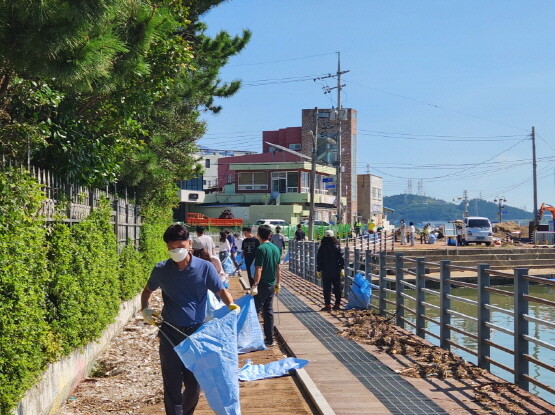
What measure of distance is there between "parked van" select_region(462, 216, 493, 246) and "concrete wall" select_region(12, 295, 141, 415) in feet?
150

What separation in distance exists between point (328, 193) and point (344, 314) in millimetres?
70888

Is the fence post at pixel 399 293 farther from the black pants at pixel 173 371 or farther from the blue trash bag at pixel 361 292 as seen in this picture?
the black pants at pixel 173 371

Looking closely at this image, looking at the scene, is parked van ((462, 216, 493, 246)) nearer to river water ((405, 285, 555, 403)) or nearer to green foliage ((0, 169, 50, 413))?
river water ((405, 285, 555, 403))

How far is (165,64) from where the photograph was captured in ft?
40.8

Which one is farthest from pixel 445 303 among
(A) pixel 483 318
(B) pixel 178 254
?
(B) pixel 178 254

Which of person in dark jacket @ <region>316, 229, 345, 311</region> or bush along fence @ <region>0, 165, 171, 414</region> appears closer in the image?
bush along fence @ <region>0, 165, 171, 414</region>

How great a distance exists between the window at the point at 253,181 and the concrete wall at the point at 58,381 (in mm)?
65900

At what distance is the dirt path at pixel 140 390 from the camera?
8258 mm

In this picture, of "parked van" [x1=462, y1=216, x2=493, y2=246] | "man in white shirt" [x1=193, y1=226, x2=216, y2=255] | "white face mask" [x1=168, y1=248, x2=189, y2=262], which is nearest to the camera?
"white face mask" [x1=168, y1=248, x2=189, y2=262]

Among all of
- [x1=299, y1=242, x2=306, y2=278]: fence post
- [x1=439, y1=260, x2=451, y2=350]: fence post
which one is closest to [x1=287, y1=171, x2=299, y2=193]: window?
[x1=299, y1=242, x2=306, y2=278]: fence post

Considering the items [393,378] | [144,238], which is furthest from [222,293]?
[144,238]

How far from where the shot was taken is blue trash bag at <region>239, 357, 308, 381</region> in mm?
9533

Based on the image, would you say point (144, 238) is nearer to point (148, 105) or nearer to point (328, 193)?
point (148, 105)

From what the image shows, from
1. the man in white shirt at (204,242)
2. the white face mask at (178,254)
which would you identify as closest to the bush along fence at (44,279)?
the white face mask at (178,254)
